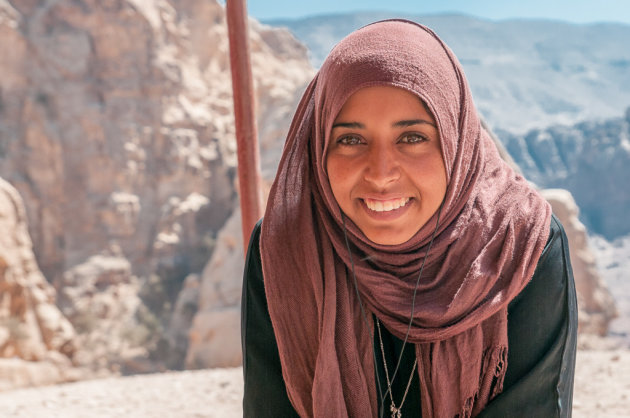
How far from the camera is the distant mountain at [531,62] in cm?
5497

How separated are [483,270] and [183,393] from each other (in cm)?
323

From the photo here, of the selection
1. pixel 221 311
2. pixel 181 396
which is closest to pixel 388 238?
pixel 181 396

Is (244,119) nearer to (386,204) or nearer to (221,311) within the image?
(386,204)

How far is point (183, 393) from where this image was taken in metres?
3.84

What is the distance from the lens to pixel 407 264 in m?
1.04

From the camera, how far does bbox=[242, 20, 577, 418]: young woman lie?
954 millimetres

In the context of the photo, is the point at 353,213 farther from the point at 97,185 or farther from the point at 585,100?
the point at 585,100

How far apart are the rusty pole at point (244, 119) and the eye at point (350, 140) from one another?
146 cm

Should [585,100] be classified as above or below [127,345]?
above

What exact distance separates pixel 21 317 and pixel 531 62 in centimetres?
6292

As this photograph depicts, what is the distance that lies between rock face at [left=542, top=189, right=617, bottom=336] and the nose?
10.5 meters

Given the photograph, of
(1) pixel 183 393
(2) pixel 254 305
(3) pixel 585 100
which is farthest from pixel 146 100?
(3) pixel 585 100

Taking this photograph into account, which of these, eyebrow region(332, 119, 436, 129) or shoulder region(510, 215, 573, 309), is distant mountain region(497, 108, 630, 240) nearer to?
shoulder region(510, 215, 573, 309)

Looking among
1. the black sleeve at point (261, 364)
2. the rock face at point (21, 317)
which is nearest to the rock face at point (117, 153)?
the rock face at point (21, 317)
